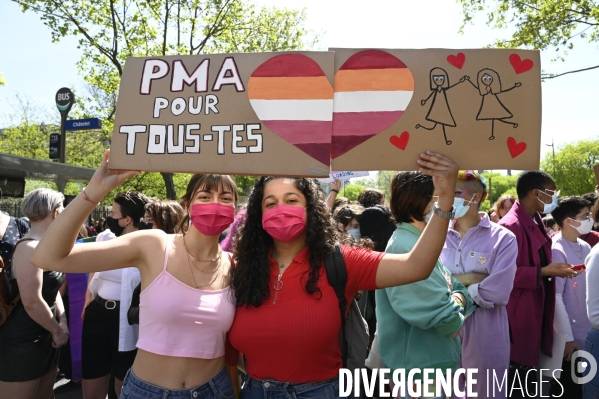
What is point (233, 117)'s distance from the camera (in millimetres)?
2322

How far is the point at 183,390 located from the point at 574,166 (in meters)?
55.3

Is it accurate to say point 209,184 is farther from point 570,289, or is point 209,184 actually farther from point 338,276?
point 570,289

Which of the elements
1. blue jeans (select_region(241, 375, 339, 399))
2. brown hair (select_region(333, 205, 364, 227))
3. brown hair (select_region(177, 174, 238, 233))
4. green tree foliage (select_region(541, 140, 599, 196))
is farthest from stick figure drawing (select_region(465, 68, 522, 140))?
green tree foliage (select_region(541, 140, 599, 196))

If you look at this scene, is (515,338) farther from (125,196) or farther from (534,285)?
(125,196)

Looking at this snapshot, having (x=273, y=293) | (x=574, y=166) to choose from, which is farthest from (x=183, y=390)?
(x=574, y=166)

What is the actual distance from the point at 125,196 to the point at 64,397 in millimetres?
2685

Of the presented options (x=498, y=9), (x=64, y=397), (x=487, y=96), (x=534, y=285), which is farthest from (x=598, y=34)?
(x=64, y=397)

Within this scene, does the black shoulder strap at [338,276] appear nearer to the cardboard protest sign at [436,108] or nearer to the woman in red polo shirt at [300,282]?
the woman in red polo shirt at [300,282]

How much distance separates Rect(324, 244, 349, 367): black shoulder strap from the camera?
2332 millimetres

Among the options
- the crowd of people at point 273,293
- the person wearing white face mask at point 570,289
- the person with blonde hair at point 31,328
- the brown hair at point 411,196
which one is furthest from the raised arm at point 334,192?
the person with blonde hair at point 31,328

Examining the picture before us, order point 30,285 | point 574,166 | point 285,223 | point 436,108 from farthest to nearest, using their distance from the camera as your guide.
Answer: point 574,166
point 30,285
point 285,223
point 436,108

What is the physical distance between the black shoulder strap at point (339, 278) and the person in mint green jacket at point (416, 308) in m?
0.56

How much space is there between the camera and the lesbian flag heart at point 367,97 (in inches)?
90.9

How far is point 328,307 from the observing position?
230cm
